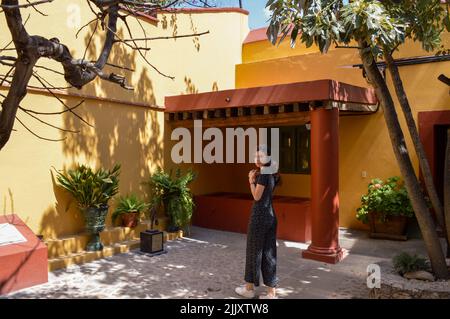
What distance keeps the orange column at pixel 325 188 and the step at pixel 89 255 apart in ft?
11.1

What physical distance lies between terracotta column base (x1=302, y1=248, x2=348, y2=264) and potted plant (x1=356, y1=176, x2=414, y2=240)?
1757mm

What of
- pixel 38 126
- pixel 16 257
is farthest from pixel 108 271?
pixel 38 126

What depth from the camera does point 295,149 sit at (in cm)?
1000

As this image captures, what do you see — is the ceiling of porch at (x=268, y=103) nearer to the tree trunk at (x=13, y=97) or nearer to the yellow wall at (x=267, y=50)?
the yellow wall at (x=267, y=50)

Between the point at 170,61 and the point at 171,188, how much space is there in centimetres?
306

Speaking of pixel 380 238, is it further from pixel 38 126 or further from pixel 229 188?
pixel 38 126

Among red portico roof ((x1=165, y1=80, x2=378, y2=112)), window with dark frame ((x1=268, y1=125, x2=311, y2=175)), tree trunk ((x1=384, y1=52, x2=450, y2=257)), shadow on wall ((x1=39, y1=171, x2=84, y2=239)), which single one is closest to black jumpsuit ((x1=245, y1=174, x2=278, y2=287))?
tree trunk ((x1=384, y1=52, x2=450, y2=257))

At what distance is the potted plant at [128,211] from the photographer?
7.64 metres

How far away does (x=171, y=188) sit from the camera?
8.33 meters

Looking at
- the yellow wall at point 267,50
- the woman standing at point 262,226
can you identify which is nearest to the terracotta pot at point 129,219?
the woman standing at point 262,226

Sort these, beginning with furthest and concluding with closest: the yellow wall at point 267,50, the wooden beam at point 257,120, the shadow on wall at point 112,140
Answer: the yellow wall at point 267,50, the wooden beam at point 257,120, the shadow on wall at point 112,140

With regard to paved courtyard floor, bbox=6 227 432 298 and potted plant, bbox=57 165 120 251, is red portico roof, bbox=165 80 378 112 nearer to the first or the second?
potted plant, bbox=57 165 120 251

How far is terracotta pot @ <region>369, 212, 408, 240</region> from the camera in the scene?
8008 mm

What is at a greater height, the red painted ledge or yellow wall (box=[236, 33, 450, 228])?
the red painted ledge
